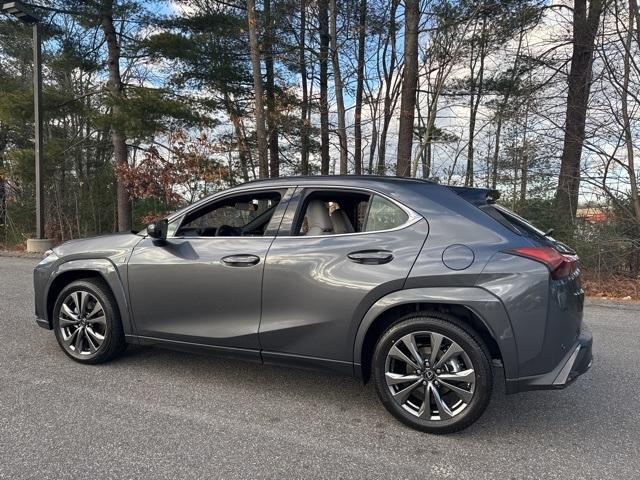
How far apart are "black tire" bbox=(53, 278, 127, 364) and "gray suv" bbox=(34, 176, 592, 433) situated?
16 millimetres

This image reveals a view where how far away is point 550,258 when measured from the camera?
3.01 metres

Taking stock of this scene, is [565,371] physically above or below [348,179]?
below

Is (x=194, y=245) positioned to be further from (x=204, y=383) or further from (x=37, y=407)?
(x=37, y=407)

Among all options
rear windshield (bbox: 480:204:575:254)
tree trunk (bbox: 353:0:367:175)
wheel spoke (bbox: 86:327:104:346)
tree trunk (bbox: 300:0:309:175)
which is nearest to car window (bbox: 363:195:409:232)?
rear windshield (bbox: 480:204:575:254)

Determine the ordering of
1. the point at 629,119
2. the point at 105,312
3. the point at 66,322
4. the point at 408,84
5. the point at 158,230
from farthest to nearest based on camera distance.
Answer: the point at 408,84 < the point at 629,119 < the point at 66,322 < the point at 105,312 < the point at 158,230

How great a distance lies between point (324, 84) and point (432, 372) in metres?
16.5

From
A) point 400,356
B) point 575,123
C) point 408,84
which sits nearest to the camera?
point 400,356

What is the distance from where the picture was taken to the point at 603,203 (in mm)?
10023

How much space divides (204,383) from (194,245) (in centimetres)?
112

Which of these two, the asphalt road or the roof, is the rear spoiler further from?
the asphalt road

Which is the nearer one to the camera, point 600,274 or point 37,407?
point 37,407

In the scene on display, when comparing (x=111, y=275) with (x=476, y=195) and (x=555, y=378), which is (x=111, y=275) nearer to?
(x=476, y=195)

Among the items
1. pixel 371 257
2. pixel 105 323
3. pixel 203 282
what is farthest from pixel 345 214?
pixel 105 323

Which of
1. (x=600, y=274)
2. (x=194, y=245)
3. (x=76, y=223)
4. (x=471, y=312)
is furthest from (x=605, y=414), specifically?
(x=76, y=223)
